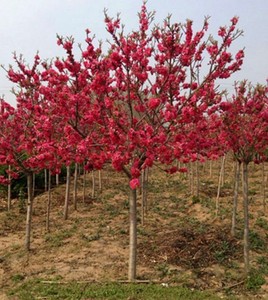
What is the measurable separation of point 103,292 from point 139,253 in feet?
7.79

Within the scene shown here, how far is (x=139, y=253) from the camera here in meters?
8.75

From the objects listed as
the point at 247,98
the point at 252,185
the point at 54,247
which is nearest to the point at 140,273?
the point at 54,247

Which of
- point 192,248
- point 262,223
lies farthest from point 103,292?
point 262,223

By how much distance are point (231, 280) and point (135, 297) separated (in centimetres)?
221

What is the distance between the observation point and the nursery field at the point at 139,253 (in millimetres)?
6773

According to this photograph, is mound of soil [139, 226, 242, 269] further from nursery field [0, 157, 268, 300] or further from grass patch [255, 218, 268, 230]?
grass patch [255, 218, 268, 230]

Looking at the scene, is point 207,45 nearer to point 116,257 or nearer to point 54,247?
point 116,257

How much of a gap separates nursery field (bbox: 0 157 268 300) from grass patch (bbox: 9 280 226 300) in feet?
0.06

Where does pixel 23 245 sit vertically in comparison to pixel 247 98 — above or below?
below

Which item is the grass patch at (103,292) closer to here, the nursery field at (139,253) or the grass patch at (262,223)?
the nursery field at (139,253)

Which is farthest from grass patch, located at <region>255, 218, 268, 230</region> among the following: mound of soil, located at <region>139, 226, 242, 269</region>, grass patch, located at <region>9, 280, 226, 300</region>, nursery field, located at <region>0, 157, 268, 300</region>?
grass patch, located at <region>9, 280, 226, 300</region>

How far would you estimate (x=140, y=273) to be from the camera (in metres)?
7.59

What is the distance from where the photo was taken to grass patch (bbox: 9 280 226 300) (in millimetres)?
6359

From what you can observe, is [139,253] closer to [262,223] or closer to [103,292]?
[103,292]
